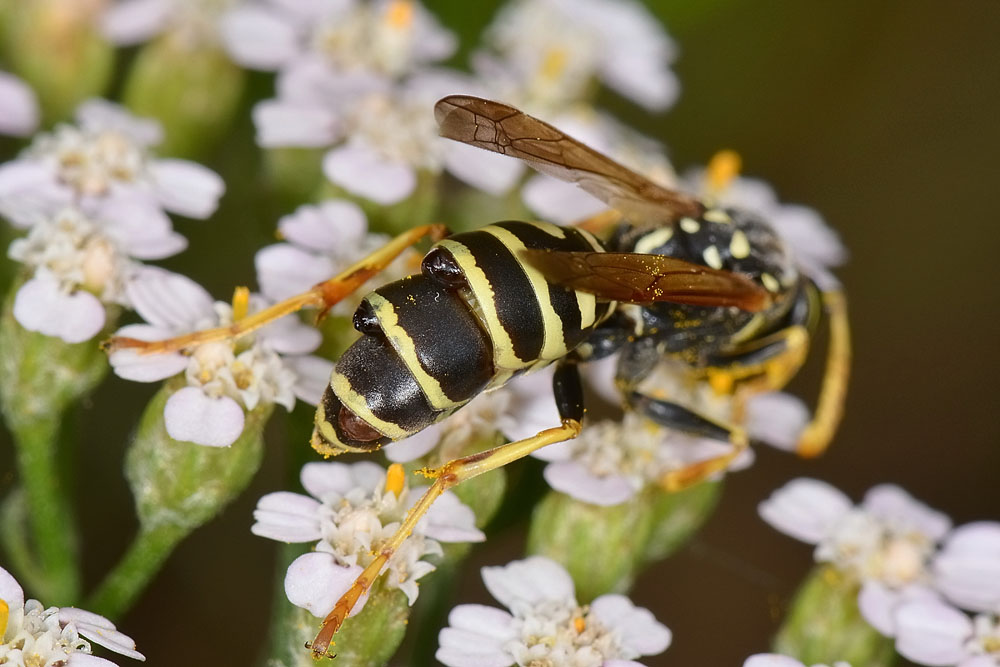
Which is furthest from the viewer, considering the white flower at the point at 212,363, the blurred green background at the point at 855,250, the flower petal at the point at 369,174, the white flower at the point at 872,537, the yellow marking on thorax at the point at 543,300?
the blurred green background at the point at 855,250

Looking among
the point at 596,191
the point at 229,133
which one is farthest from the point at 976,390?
the point at 229,133

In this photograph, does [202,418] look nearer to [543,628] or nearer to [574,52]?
[543,628]

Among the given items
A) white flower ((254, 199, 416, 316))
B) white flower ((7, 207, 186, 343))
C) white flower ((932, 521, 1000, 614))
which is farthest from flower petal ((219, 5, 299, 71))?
white flower ((932, 521, 1000, 614))

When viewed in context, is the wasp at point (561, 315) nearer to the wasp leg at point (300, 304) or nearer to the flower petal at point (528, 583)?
the wasp leg at point (300, 304)

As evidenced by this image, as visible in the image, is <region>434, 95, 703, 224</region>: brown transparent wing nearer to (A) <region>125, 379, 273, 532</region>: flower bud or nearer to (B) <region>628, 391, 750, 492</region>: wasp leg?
(B) <region>628, 391, 750, 492</region>: wasp leg

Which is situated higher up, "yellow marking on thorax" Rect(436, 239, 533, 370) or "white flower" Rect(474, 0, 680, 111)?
"white flower" Rect(474, 0, 680, 111)

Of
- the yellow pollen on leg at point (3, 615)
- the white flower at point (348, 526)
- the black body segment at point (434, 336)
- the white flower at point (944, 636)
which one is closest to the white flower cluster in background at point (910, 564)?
the white flower at point (944, 636)
